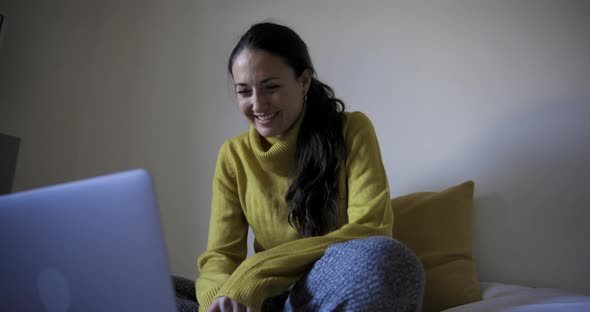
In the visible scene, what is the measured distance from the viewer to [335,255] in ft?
2.53

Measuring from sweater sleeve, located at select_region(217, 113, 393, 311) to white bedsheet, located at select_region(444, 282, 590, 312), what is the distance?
0.25 meters

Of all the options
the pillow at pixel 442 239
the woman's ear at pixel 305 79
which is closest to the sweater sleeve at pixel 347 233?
the woman's ear at pixel 305 79

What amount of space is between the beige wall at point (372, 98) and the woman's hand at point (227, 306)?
840 mm

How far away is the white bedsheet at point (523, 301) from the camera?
900mm

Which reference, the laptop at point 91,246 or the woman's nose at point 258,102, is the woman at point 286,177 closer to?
the woman's nose at point 258,102

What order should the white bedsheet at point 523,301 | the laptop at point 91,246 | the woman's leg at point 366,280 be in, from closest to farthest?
the laptop at point 91,246, the woman's leg at point 366,280, the white bedsheet at point 523,301

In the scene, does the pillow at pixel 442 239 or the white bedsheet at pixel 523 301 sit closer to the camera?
the white bedsheet at pixel 523 301

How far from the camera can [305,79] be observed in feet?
3.87

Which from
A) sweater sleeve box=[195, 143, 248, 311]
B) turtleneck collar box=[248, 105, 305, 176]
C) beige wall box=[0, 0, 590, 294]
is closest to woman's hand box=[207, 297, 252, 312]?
sweater sleeve box=[195, 143, 248, 311]

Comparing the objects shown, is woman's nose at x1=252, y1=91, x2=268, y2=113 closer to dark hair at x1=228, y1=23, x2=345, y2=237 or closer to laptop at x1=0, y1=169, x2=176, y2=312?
dark hair at x1=228, y1=23, x2=345, y2=237

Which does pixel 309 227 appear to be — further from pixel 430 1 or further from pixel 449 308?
pixel 430 1

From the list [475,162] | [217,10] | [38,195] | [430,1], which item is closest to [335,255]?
[38,195]

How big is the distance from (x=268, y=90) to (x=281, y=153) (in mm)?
152

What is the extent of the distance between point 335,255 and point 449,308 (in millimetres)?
482
